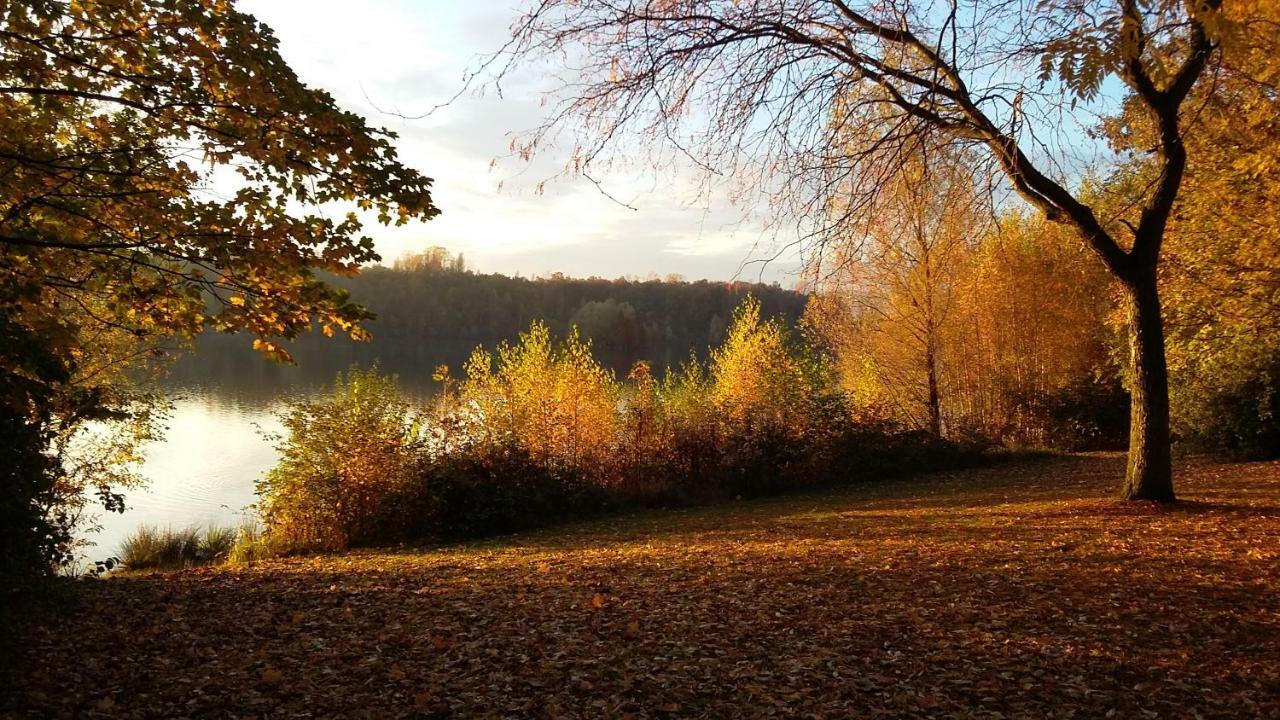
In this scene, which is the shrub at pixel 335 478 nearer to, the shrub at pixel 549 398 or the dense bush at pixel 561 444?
the dense bush at pixel 561 444

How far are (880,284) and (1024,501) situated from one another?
902cm

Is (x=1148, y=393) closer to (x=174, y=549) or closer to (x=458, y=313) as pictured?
(x=174, y=549)

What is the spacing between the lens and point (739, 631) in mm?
4691

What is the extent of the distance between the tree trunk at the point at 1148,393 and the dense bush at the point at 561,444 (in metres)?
7.11

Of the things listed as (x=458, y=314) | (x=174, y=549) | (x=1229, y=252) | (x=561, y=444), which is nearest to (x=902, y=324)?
(x=1229, y=252)

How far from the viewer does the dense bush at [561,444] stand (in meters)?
10.7

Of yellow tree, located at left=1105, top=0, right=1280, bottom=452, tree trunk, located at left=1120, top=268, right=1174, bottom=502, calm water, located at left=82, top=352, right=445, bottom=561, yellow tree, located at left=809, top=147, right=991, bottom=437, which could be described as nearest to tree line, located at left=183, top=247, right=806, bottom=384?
calm water, located at left=82, top=352, right=445, bottom=561

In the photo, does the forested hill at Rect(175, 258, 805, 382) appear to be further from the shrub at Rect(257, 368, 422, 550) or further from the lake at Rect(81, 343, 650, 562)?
the shrub at Rect(257, 368, 422, 550)

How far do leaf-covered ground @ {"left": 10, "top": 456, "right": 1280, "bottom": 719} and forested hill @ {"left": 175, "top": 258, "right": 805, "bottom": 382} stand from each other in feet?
119

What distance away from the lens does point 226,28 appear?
4301 millimetres

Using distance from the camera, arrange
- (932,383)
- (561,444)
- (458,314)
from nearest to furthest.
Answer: (561,444)
(932,383)
(458,314)

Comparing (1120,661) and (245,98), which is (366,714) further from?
(1120,661)

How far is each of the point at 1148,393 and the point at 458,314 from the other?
184 ft

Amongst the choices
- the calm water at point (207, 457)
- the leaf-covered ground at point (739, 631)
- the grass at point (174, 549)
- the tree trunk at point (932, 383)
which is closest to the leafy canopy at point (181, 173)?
the leaf-covered ground at point (739, 631)
